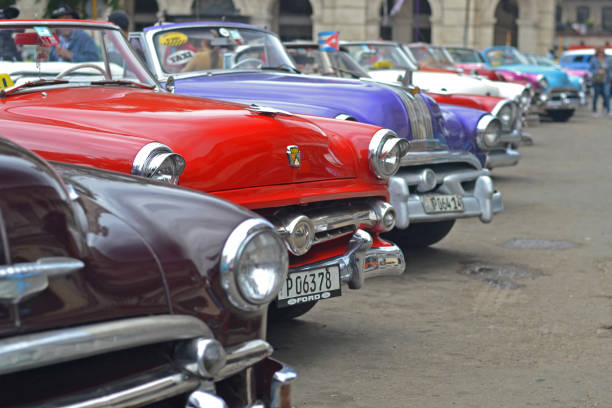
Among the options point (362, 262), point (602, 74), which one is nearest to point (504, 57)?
point (602, 74)

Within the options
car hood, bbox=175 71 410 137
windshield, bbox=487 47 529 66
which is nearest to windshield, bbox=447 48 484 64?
windshield, bbox=487 47 529 66

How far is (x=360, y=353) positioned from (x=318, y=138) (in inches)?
42.0

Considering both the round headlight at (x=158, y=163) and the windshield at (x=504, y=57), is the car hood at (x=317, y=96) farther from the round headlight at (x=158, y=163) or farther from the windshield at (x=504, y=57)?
the windshield at (x=504, y=57)

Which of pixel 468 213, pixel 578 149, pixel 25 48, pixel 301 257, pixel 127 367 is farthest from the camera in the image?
pixel 578 149

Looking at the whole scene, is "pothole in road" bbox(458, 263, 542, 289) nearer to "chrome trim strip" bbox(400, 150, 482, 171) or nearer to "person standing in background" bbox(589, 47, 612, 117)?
"chrome trim strip" bbox(400, 150, 482, 171)

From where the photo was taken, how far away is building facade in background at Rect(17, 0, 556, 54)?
41875 millimetres

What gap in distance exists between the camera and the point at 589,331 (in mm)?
5293

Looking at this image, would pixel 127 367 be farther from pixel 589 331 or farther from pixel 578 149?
pixel 578 149

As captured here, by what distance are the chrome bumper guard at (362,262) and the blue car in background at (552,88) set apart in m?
18.5

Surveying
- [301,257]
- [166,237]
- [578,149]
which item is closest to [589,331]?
[301,257]

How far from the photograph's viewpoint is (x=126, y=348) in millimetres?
2342

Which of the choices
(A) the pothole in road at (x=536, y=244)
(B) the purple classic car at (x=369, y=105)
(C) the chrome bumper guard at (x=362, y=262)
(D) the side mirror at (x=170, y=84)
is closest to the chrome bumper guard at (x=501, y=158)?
(B) the purple classic car at (x=369, y=105)

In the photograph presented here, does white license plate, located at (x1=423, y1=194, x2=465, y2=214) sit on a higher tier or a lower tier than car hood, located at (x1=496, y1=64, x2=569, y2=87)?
higher

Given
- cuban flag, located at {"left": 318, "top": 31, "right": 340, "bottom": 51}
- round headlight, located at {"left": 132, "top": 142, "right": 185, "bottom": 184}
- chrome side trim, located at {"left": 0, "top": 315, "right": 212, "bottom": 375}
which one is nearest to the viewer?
chrome side trim, located at {"left": 0, "top": 315, "right": 212, "bottom": 375}
